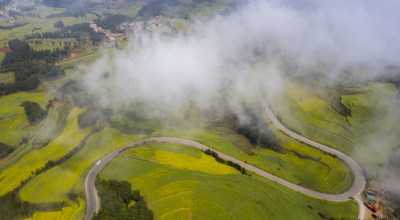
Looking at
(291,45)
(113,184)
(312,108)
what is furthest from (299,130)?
(291,45)

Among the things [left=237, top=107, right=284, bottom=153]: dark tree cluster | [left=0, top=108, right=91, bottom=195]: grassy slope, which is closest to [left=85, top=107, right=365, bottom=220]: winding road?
[left=237, top=107, right=284, bottom=153]: dark tree cluster

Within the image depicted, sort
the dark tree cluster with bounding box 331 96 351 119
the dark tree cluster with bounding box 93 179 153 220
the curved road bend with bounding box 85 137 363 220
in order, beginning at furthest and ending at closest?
1. the dark tree cluster with bounding box 331 96 351 119
2. the curved road bend with bounding box 85 137 363 220
3. the dark tree cluster with bounding box 93 179 153 220

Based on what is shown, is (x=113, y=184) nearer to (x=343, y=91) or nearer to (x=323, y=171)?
(x=323, y=171)

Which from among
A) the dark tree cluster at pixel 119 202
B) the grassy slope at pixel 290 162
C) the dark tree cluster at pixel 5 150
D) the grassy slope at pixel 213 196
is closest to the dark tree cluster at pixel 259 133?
the grassy slope at pixel 290 162

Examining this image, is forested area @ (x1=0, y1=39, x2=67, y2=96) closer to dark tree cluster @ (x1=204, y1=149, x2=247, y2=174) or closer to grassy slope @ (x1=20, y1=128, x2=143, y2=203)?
grassy slope @ (x1=20, y1=128, x2=143, y2=203)

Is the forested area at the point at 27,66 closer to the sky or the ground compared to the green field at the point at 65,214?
closer to the sky

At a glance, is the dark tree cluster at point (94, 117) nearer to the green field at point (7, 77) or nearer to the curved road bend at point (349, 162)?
the green field at point (7, 77)

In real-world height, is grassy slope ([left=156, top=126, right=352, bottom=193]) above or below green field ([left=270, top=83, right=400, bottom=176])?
below

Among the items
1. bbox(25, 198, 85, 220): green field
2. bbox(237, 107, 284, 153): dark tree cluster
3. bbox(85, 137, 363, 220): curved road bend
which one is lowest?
bbox(25, 198, 85, 220): green field
